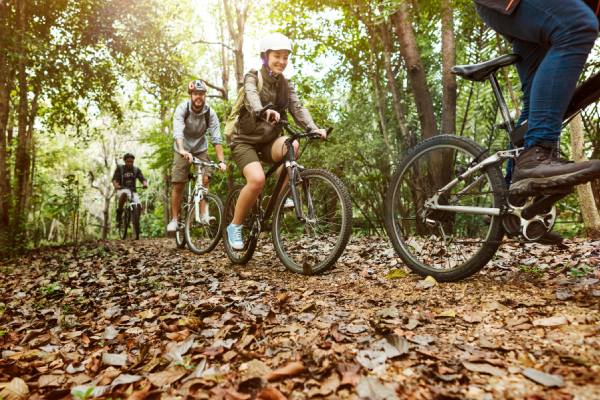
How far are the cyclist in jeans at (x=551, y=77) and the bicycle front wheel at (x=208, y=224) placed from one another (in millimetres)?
3998

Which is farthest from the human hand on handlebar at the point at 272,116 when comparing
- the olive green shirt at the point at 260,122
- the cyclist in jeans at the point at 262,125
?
the olive green shirt at the point at 260,122

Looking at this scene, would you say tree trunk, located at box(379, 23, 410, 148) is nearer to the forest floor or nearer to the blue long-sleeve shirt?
the blue long-sleeve shirt

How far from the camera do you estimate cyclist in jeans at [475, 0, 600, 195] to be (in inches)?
83.0

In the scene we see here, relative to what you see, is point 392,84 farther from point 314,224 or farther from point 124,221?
point 124,221

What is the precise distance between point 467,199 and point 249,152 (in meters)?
2.07

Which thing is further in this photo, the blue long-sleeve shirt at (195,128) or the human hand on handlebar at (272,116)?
the blue long-sleeve shirt at (195,128)

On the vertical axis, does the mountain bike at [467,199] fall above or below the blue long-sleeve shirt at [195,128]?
below

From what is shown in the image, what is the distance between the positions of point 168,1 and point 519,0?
32.1 feet

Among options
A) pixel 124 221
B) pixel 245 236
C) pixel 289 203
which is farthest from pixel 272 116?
pixel 124 221

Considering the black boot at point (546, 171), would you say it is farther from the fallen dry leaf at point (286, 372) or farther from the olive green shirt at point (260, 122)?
the olive green shirt at point (260, 122)

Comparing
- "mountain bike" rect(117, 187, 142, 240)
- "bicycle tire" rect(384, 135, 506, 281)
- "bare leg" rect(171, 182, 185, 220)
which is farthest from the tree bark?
"bicycle tire" rect(384, 135, 506, 281)

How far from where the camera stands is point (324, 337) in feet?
6.30

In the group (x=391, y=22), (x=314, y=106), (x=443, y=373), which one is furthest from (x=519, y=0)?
(x=314, y=106)

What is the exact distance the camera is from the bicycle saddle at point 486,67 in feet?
8.25
